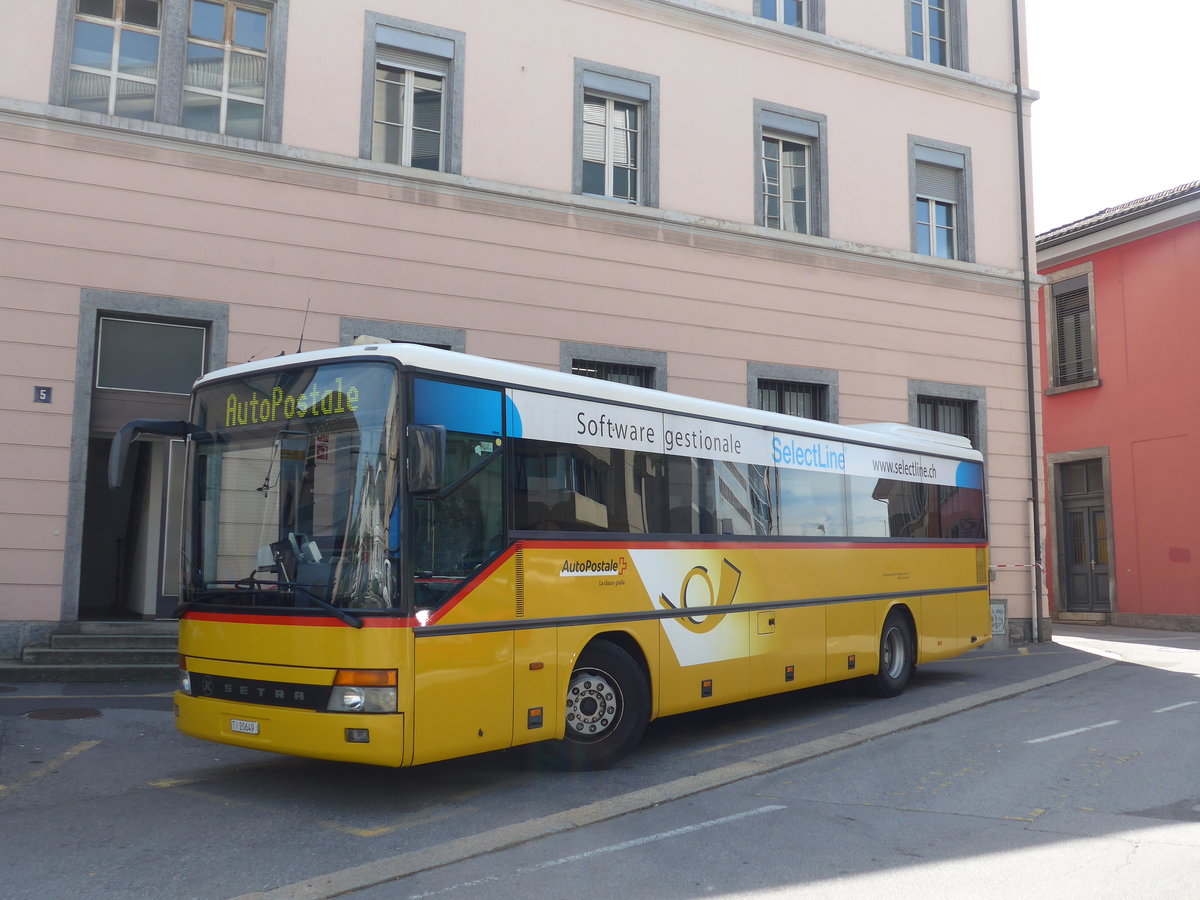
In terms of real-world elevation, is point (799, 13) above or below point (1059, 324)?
above

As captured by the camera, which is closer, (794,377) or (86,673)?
(86,673)

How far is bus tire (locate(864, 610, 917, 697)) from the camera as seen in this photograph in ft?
36.5

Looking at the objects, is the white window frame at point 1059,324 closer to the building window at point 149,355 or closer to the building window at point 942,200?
the building window at point 942,200

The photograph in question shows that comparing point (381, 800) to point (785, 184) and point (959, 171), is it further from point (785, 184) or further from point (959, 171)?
point (959, 171)

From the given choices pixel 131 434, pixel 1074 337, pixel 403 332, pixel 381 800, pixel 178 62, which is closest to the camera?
pixel 381 800

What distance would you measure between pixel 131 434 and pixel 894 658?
805cm

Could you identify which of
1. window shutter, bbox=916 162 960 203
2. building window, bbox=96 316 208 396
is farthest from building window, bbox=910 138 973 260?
building window, bbox=96 316 208 396

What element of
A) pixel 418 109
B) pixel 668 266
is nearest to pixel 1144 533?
pixel 668 266

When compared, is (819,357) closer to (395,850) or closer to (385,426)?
(385,426)

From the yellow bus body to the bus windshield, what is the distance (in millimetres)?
222

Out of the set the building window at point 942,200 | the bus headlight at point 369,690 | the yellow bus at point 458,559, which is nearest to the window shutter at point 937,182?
the building window at point 942,200

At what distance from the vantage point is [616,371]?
1486cm

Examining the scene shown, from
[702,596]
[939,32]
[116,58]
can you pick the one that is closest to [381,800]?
[702,596]

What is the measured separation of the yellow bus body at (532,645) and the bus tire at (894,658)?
71 cm
